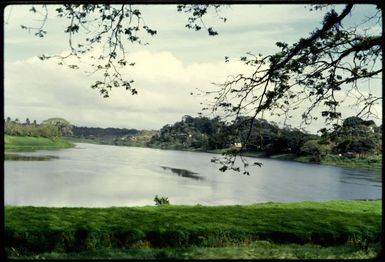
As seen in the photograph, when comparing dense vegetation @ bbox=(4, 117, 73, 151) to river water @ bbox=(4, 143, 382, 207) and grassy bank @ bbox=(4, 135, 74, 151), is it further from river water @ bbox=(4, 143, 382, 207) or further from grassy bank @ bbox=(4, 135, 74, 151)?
river water @ bbox=(4, 143, 382, 207)

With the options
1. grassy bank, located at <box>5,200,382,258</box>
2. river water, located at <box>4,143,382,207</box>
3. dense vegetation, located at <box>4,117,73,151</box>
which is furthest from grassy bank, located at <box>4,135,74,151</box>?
grassy bank, located at <box>5,200,382,258</box>

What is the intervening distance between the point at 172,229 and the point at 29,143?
6350 inches

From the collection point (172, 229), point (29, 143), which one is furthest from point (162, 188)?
point (29, 143)

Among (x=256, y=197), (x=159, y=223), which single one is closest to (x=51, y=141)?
(x=256, y=197)

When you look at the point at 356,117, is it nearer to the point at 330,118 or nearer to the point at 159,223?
the point at 330,118

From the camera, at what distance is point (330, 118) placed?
13641 millimetres

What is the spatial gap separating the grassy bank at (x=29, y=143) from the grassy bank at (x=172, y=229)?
136 m

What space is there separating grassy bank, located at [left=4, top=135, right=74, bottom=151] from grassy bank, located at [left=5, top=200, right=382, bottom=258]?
135575 millimetres

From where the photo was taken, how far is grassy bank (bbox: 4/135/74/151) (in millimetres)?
154675

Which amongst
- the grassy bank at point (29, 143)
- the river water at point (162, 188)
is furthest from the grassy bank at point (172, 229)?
the grassy bank at point (29, 143)

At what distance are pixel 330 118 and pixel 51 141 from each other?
180644mm

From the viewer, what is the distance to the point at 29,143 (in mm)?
167750

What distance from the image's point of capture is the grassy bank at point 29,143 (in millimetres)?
154675

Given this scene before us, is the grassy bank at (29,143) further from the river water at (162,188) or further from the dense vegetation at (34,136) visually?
the river water at (162,188)
